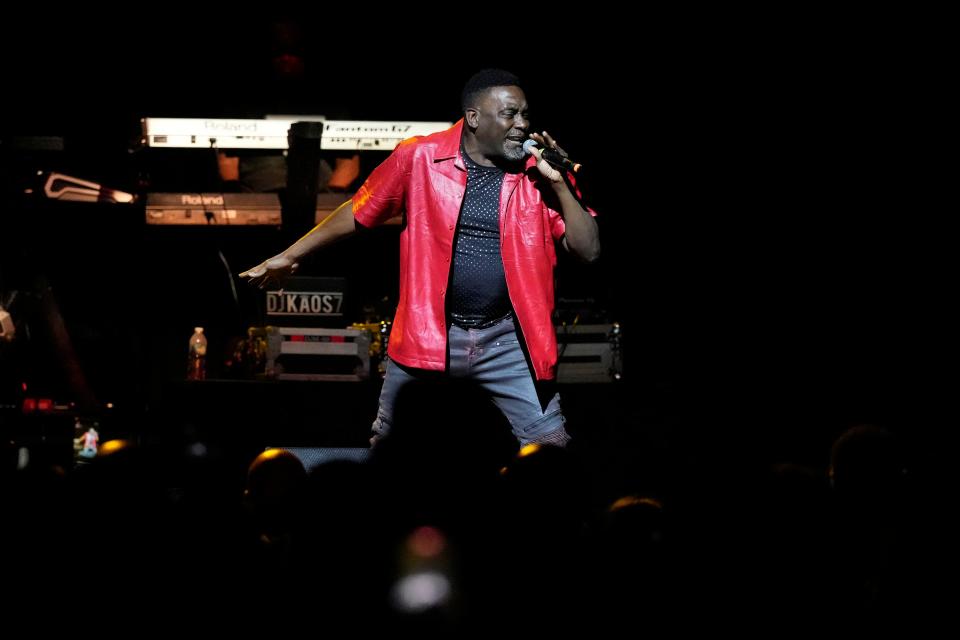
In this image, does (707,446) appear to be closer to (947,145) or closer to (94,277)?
(947,145)

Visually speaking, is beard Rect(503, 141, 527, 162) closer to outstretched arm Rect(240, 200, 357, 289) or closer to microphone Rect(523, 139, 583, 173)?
microphone Rect(523, 139, 583, 173)

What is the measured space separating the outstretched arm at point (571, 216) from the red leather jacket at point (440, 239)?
0.40 feet

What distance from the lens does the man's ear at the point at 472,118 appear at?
316cm

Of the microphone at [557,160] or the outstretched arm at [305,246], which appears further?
the outstretched arm at [305,246]

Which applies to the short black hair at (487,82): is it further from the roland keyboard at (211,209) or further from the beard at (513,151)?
the roland keyboard at (211,209)

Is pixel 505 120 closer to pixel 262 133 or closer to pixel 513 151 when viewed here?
pixel 513 151

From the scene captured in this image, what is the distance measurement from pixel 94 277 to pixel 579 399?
14.8ft

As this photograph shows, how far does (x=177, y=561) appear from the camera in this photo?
157cm

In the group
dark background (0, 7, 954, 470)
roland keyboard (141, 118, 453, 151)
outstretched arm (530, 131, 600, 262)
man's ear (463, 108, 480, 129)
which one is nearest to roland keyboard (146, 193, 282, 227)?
dark background (0, 7, 954, 470)

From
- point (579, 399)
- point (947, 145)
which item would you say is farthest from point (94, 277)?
point (947, 145)

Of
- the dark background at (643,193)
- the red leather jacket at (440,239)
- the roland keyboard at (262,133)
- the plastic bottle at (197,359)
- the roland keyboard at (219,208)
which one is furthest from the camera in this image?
the roland keyboard at (219,208)

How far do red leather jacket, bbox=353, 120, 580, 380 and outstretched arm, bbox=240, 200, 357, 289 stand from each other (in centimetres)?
6

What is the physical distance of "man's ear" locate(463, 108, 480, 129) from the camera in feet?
10.4

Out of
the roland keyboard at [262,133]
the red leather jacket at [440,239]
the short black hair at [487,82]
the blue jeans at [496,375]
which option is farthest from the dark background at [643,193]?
the short black hair at [487,82]
